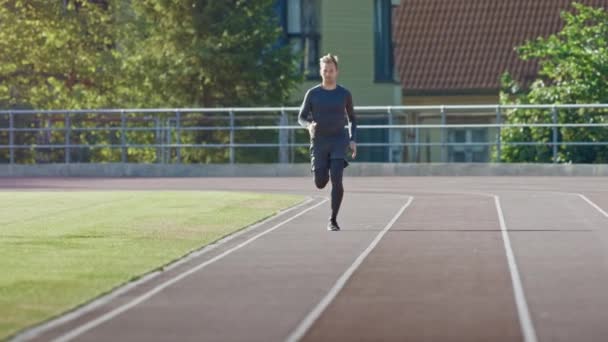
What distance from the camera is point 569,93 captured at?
1399 inches

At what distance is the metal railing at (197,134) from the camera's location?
3353 centimetres

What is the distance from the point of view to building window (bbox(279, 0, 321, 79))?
4459cm

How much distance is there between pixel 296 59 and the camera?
37.2 metres

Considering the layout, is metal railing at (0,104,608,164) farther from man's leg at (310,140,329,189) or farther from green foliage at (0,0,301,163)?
man's leg at (310,140,329,189)

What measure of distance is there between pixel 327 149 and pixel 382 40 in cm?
2919

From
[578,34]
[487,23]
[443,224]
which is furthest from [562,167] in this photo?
[487,23]

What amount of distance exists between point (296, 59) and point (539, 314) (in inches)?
1063

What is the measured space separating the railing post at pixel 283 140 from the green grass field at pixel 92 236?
7.53m

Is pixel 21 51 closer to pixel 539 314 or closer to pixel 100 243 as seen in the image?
pixel 100 243

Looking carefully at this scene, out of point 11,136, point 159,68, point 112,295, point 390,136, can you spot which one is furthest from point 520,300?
point 159,68

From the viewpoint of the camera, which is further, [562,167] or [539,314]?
[562,167]

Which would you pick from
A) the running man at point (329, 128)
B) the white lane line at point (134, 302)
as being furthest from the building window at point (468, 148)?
the white lane line at point (134, 302)

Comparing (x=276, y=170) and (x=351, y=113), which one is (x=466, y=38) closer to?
(x=276, y=170)

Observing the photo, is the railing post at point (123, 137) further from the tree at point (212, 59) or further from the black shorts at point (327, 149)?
the black shorts at point (327, 149)
